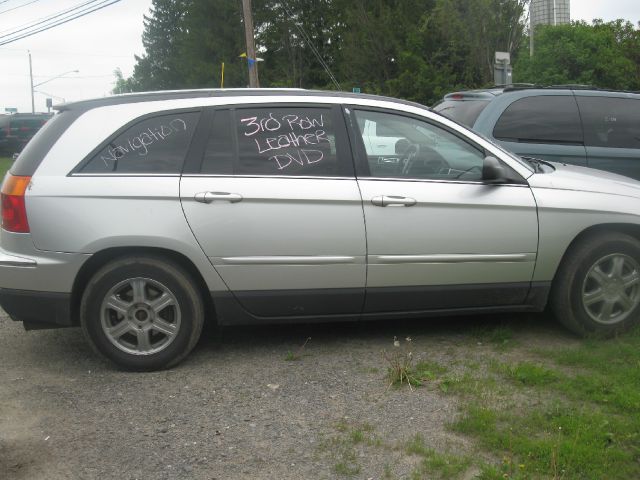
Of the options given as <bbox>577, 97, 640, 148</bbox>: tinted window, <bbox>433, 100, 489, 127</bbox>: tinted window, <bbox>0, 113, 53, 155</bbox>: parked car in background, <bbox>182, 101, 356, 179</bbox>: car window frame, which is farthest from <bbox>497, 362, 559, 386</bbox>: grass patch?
<bbox>0, 113, 53, 155</bbox>: parked car in background

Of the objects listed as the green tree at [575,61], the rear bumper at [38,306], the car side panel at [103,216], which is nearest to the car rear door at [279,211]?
Answer: the car side panel at [103,216]

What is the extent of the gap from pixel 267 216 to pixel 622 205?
2.42 metres

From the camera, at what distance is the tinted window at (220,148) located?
474 centimetres

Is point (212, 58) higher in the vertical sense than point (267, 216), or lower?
higher

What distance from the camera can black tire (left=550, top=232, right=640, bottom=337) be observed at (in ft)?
16.5

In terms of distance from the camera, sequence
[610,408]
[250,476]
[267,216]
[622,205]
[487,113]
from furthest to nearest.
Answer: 1. [487,113]
2. [622,205]
3. [267,216]
4. [610,408]
5. [250,476]

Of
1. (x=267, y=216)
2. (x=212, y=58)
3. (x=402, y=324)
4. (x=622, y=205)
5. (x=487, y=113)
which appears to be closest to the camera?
(x=267, y=216)

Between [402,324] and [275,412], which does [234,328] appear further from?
[275,412]

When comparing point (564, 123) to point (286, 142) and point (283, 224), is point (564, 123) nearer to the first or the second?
point (286, 142)

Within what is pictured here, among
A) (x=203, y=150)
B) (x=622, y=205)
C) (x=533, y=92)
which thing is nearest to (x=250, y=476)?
(x=203, y=150)

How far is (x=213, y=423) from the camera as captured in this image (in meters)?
3.95

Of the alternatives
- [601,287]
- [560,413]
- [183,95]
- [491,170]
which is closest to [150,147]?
[183,95]

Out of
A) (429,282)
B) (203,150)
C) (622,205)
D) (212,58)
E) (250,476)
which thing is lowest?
(250,476)

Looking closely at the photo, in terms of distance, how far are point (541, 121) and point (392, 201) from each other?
10.2ft
